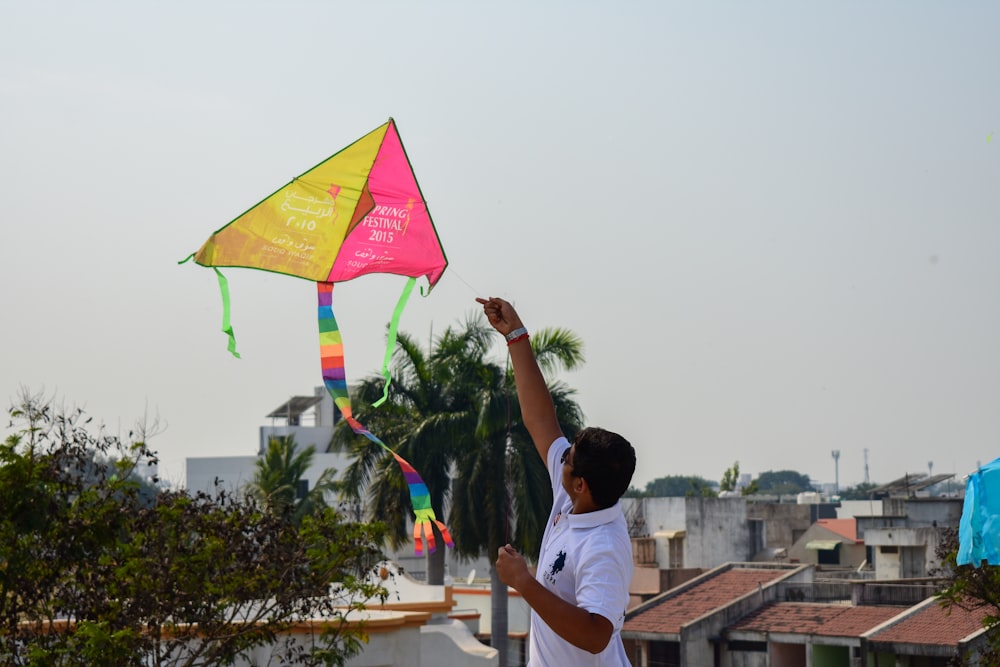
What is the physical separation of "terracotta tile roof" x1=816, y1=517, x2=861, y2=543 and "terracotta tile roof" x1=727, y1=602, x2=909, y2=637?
54.6 ft

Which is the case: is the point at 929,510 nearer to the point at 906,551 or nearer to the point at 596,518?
the point at 906,551

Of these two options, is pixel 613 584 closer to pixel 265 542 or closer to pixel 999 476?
pixel 999 476

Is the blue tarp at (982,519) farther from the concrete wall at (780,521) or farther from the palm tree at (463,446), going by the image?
the concrete wall at (780,521)

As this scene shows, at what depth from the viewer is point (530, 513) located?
87.7 feet

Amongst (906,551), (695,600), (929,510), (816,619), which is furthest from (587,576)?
(929,510)

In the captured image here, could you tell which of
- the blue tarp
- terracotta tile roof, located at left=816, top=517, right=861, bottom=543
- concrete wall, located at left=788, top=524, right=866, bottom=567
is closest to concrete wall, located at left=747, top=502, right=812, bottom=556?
concrete wall, located at left=788, top=524, right=866, bottom=567

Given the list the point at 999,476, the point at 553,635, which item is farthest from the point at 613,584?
the point at 999,476

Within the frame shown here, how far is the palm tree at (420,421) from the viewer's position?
28.2m

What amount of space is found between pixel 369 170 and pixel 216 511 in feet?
26.9

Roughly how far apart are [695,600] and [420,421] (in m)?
11.2

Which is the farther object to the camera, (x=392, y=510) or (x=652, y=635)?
(x=652, y=635)

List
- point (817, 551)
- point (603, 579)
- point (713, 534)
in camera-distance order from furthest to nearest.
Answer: point (817, 551)
point (713, 534)
point (603, 579)

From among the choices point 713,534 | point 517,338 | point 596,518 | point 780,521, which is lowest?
point 713,534

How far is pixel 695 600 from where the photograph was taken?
117 ft
